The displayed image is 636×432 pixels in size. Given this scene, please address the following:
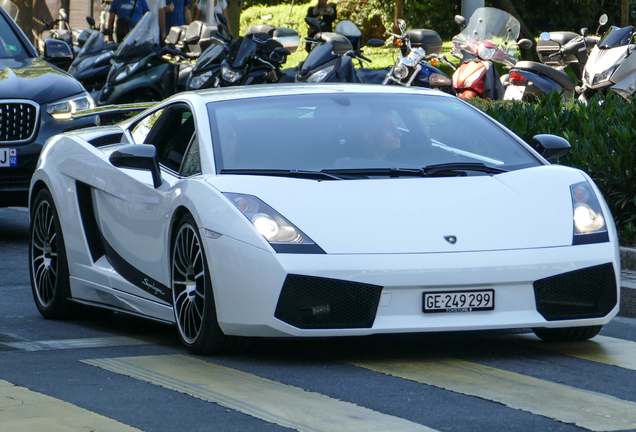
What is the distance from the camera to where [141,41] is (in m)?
16.9

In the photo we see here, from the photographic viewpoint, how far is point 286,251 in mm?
5102

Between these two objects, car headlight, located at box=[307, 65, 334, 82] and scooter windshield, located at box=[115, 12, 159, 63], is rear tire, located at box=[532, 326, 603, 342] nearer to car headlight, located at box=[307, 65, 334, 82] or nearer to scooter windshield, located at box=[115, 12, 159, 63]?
car headlight, located at box=[307, 65, 334, 82]

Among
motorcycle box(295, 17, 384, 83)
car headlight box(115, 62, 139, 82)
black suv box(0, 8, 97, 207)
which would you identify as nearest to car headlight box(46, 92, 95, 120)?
black suv box(0, 8, 97, 207)

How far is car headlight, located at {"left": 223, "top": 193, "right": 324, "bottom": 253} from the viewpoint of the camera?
5.13 metres

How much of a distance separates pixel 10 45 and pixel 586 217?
744cm

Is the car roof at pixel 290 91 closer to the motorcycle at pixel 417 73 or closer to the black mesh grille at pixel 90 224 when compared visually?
the black mesh grille at pixel 90 224

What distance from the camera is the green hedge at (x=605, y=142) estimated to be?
852 cm

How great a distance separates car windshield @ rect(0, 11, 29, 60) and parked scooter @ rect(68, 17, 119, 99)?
6980 mm

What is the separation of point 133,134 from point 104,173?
23.9 inches

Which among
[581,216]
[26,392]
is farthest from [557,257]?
[26,392]

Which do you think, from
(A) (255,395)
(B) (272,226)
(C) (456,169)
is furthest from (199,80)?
(A) (255,395)

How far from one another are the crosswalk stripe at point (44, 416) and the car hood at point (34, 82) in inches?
233

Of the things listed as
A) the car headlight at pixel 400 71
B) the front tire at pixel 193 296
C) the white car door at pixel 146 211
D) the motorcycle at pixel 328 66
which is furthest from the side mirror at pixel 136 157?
the car headlight at pixel 400 71

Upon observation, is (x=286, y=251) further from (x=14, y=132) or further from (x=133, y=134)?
(x=14, y=132)
